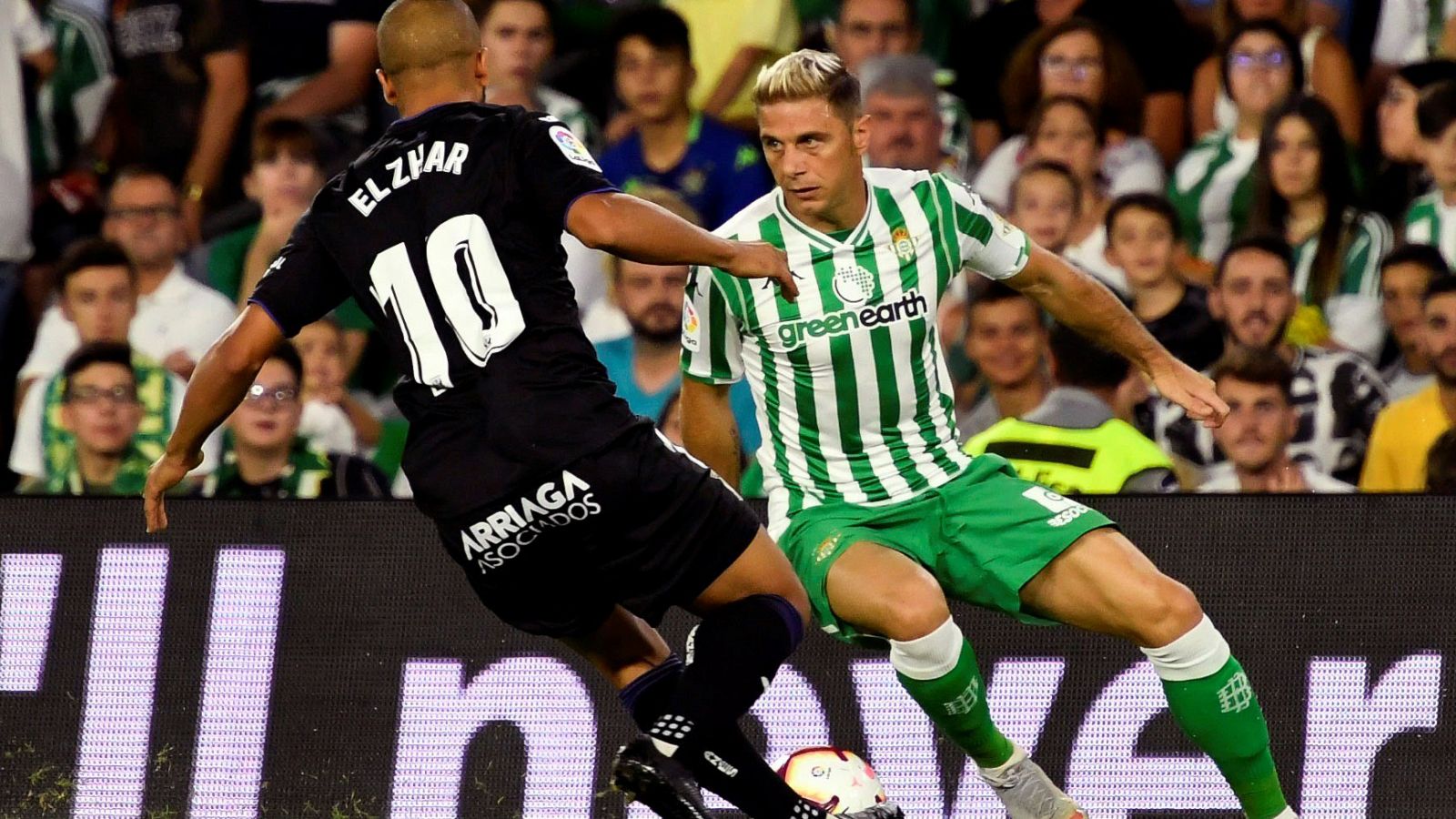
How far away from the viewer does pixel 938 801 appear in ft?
17.0

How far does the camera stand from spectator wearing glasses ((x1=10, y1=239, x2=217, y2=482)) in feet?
23.3

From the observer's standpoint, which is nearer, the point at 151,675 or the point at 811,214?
the point at 811,214

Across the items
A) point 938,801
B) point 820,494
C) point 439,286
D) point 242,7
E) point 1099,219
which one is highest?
point 242,7

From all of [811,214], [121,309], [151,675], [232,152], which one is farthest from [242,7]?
[811,214]

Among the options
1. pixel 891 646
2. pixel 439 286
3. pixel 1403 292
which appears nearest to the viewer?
pixel 439 286

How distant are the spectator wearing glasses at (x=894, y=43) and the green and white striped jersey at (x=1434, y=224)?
5.10 feet

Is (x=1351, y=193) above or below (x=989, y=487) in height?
above

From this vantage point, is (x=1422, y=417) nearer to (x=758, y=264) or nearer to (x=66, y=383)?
(x=758, y=264)

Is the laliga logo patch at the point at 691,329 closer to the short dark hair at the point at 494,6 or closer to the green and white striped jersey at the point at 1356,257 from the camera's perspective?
the green and white striped jersey at the point at 1356,257

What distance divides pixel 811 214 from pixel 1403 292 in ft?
9.23

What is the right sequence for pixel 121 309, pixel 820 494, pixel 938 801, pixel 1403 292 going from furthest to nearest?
pixel 121 309 → pixel 1403 292 → pixel 938 801 → pixel 820 494

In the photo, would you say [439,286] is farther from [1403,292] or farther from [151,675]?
[1403,292]

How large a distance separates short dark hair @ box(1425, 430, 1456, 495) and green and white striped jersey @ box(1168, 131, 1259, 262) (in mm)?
1180

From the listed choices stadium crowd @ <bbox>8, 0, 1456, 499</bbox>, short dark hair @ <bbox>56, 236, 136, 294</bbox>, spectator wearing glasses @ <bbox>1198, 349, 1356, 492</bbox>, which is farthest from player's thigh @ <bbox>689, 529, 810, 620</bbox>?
short dark hair @ <bbox>56, 236, 136, 294</bbox>
